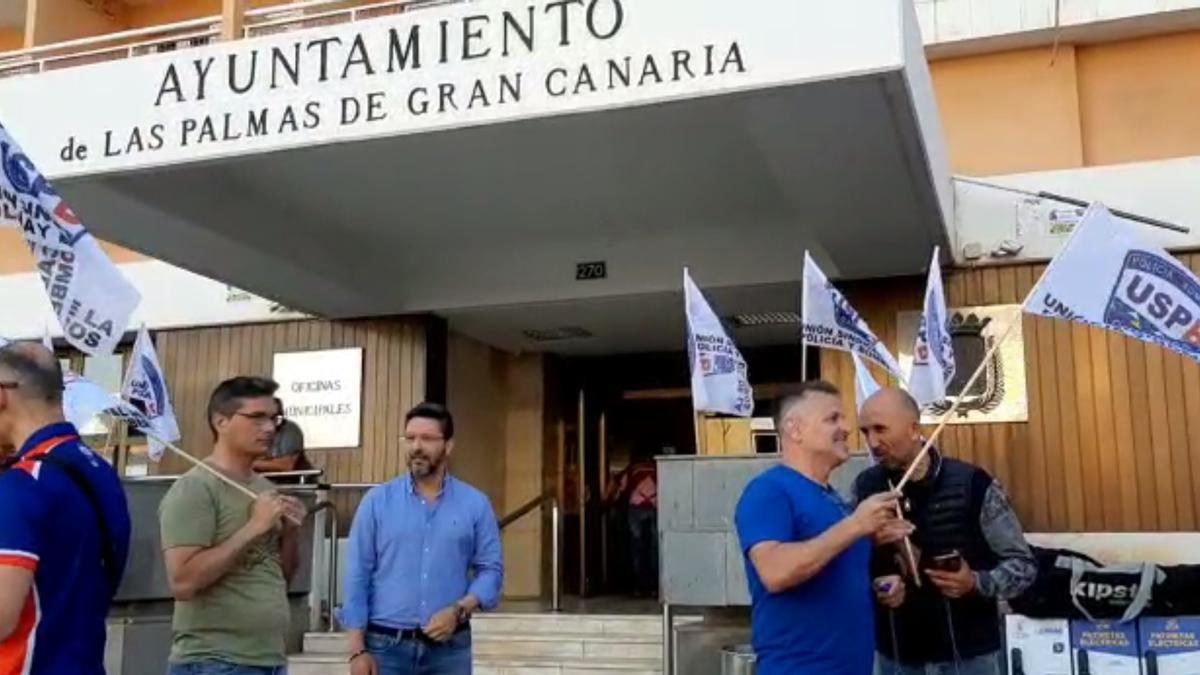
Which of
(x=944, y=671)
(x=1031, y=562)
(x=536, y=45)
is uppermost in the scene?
(x=536, y=45)

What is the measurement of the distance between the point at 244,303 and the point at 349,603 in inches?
267

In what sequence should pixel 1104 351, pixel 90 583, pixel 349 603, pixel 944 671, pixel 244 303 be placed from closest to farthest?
pixel 90 583
pixel 944 671
pixel 349 603
pixel 1104 351
pixel 244 303

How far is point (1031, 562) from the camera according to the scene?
13.6 feet

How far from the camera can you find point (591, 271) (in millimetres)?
9570

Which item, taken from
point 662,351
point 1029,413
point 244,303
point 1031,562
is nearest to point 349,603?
point 1031,562

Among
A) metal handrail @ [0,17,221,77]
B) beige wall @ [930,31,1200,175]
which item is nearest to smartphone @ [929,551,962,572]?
beige wall @ [930,31,1200,175]

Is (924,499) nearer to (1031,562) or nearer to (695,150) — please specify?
(1031,562)

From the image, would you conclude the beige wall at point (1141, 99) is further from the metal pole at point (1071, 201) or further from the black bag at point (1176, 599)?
the black bag at point (1176, 599)

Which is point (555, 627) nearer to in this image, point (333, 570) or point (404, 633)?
point (333, 570)

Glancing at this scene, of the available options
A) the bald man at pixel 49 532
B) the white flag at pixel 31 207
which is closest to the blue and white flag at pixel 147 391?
the white flag at pixel 31 207

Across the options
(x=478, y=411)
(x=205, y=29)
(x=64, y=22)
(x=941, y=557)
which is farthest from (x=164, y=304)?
(x=941, y=557)

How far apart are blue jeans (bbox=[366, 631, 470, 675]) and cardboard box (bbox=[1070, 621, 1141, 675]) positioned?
354cm

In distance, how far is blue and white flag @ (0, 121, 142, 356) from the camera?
420 centimetres

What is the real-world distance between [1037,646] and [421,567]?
3.58m
